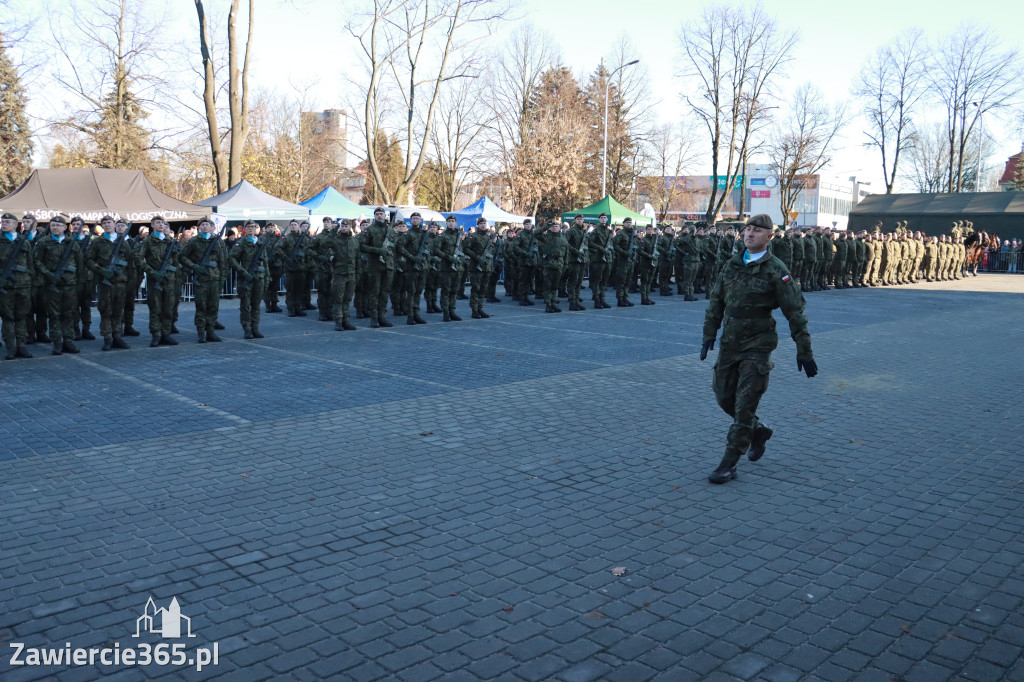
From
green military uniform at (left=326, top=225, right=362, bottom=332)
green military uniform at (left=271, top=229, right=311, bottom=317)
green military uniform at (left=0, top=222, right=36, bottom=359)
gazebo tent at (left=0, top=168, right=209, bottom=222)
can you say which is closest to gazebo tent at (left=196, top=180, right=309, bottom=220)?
gazebo tent at (left=0, top=168, right=209, bottom=222)

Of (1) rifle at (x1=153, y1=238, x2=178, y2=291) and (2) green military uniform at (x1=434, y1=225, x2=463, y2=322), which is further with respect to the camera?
(2) green military uniform at (x1=434, y1=225, x2=463, y2=322)

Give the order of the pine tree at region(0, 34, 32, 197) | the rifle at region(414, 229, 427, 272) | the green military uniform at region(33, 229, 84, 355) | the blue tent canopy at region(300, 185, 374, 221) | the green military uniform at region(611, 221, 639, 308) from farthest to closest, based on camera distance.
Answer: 1. the pine tree at region(0, 34, 32, 197)
2. the blue tent canopy at region(300, 185, 374, 221)
3. the green military uniform at region(611, 221, 639, 308)
4. the rifle at region(414, 229, 427, 272)
5. the green military uniform at region(33, 229, 84, 355)

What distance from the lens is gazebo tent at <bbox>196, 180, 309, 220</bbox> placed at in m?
23.7

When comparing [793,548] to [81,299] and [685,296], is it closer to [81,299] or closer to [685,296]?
[81,299]

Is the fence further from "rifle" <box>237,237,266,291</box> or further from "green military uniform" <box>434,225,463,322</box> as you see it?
"rifle" <box>237,237,266,291</box>

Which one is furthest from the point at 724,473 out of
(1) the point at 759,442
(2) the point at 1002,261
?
(2) the point at 1002,261

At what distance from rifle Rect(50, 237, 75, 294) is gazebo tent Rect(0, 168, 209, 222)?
8.98m

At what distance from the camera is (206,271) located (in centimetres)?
1329

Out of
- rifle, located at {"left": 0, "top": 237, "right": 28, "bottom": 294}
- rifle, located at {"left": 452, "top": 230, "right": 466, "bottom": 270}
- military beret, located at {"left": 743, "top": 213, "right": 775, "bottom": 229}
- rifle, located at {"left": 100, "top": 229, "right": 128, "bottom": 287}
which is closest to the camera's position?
military beret, located at {"left": 743, "top": 213, "right": 775, "bottom": 229}

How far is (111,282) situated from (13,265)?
4.35ft

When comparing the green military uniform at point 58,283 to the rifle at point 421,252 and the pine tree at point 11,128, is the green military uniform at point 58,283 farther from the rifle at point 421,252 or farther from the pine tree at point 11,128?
the pine tree at point 11,128

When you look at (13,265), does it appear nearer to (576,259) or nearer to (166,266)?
(166,266)

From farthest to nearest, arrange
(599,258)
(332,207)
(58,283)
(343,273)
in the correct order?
1. (332,207)
2. (599,258)
3. (343,273)
4. (58,283)

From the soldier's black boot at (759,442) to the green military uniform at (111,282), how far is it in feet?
31.4
